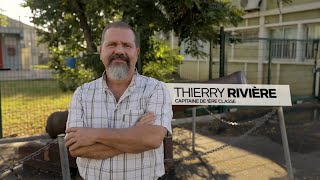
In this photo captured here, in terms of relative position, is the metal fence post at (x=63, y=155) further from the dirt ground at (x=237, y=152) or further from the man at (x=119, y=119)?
the dirt ground at (x=237, y=152)

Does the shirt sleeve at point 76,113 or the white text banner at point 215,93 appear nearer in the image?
the shirt sleeve at point 76,113

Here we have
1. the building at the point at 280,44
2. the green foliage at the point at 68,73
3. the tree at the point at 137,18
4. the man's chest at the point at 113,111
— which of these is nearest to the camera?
the man's chest at the point at 113,111

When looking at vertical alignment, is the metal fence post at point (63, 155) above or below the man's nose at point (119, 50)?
below

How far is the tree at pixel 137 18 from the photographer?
6.33 m

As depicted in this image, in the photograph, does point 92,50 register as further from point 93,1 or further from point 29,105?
point 29,105

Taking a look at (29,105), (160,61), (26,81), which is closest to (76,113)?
(160,61)

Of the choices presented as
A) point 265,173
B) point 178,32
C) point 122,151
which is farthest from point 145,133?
point 178,32

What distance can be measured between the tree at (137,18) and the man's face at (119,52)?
407 cm

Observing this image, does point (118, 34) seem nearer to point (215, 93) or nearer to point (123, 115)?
point (123, 115)

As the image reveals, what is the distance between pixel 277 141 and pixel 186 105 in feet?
10.6

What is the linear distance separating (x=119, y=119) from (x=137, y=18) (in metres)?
4.68

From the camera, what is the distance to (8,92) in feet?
37.0

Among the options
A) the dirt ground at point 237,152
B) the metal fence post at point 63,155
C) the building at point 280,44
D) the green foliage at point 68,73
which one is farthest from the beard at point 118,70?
the building at point 280,44

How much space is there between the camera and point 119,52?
2096mm
